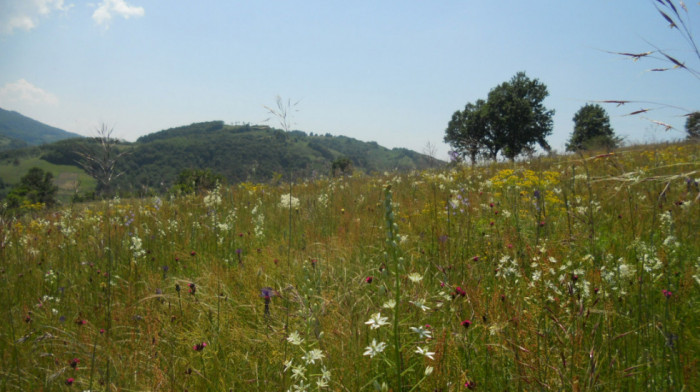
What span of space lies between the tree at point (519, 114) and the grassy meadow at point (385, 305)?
38121mm

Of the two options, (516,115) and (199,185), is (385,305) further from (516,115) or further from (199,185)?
(516,115)

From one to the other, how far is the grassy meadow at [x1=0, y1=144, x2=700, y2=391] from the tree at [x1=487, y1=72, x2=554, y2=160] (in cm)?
3812

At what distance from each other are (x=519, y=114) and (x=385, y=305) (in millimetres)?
43582

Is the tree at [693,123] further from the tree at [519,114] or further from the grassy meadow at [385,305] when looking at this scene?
the tree at [519,114]

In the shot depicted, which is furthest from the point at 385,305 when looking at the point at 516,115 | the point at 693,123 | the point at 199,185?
the point at 516,115

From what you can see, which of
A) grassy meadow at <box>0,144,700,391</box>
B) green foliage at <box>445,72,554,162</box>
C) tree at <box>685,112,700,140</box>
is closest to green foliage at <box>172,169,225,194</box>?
grassy meadow at <box>0,144,700,391</box>

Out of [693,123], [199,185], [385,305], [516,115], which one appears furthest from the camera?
[516,115]

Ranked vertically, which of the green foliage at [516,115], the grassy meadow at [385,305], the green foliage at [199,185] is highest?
the green foliage at [516,115]

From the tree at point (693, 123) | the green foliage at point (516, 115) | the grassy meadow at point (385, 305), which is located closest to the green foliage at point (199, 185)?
the grassy meadow at point (385, 305)

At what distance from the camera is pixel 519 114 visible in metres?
39.0

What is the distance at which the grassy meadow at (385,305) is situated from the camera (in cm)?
167

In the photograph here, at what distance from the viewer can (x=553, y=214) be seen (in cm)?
423

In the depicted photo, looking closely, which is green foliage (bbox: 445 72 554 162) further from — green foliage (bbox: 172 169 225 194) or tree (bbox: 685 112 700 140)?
tree (bbox: 685 112 700 140)

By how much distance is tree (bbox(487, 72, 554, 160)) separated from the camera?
3872 centimetres
